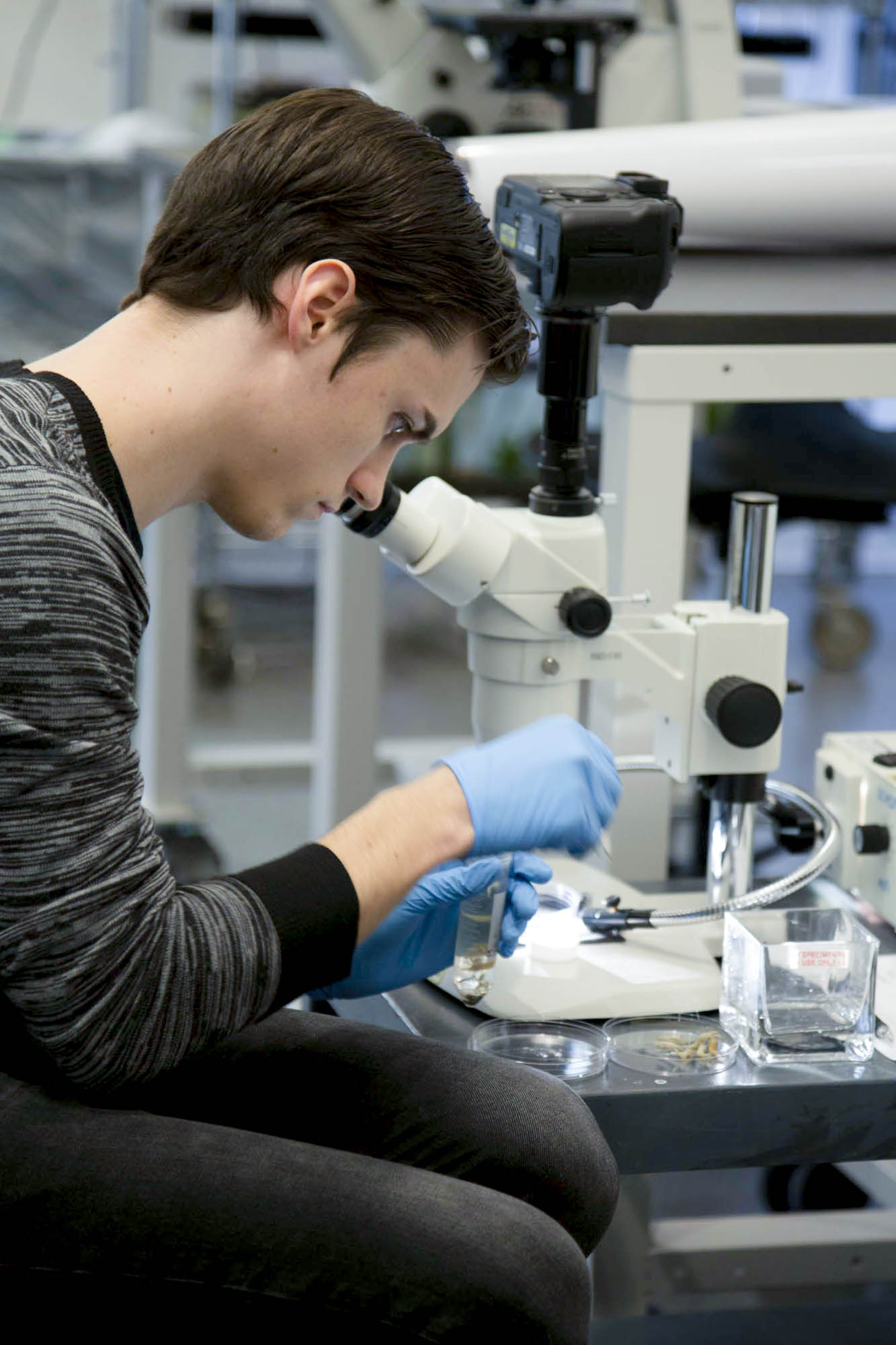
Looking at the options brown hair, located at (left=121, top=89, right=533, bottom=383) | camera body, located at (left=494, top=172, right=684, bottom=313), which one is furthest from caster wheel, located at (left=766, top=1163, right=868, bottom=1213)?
brown hair, located at (left=121, top=89, right=533, bottom=383)

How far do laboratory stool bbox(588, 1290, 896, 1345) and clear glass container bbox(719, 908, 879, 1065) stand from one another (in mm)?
532

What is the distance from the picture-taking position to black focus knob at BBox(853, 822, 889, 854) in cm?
134

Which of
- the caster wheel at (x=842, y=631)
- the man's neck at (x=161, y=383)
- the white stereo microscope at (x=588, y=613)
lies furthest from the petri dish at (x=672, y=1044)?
the caster wheel at (x=842, y=631)

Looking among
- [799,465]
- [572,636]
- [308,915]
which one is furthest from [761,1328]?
[799,465]

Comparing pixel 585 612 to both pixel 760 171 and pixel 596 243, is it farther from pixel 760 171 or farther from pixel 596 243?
pixel 760 171

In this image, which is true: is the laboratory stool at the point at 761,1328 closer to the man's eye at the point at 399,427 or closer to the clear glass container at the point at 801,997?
the clear glass container at the point at 801,997

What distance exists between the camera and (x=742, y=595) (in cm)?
123

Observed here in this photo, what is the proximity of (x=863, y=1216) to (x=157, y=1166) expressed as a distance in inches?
41.3

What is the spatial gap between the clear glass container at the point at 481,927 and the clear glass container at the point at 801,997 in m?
0.18

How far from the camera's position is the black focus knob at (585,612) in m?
1.19

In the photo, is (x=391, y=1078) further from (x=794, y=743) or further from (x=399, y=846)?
(x=794, y=743)

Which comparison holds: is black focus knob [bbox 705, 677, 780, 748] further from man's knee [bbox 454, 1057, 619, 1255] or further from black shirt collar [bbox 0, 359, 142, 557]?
black shirt collar [bbox 0, 359, 142, 557]

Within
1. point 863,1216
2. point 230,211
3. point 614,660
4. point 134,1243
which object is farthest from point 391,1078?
point 863,1216

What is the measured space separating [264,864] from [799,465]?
174 centimetres
